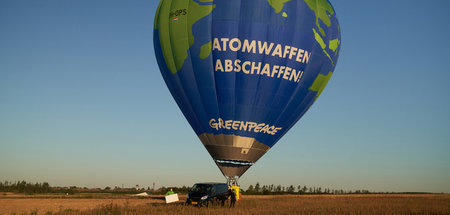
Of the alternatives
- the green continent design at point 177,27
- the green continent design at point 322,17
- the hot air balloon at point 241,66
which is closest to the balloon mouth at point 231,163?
the hot air balloon at point 241,66

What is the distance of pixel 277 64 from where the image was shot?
29.8 meters

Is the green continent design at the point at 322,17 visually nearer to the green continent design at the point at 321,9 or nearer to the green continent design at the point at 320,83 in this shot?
the green continent design at the point at 321,9

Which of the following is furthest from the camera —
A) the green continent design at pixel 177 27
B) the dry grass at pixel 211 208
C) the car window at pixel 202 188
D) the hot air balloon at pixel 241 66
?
the green continent design at pixel 177 27

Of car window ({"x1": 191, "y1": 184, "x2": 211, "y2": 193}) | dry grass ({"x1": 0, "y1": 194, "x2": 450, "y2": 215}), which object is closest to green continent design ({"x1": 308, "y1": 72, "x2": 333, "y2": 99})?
dry grass ({"x1": 0, "y1": 194, "x2": 450, "y2": 215})

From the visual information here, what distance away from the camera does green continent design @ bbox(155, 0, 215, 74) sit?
3014 cm

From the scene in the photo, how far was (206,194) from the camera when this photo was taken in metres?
25.8

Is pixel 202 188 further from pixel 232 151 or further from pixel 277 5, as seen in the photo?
pixel 277 5

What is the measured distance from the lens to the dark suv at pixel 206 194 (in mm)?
25594

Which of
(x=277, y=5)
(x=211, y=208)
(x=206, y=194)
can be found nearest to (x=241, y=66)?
(x=277, y=5)

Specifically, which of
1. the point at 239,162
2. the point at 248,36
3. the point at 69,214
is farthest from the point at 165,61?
the point at 69,214

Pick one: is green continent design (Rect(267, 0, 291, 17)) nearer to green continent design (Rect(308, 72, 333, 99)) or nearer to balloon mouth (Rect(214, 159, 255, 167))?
green continent design (Rect(308, 72, 333, 99))

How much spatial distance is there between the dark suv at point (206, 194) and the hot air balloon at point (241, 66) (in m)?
3.85

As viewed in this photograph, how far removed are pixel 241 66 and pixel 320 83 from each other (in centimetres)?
718

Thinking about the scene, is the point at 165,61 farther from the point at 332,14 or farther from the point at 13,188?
the point at 13,188
